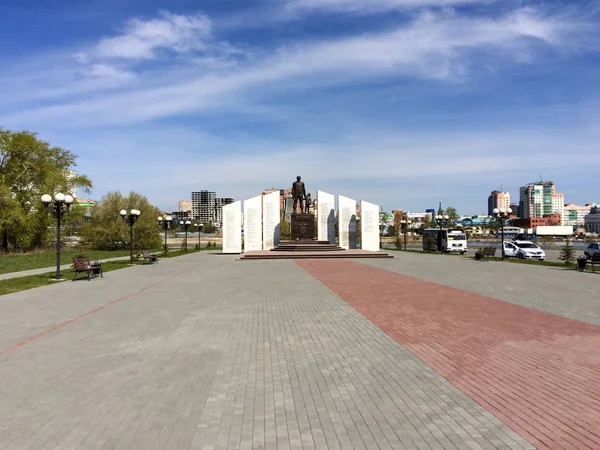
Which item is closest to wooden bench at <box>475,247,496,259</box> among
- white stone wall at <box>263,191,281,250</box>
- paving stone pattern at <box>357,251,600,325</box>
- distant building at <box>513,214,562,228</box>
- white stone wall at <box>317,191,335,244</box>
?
paving stone pattern at <box>357,251,600,325</box>

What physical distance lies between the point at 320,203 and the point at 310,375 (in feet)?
103

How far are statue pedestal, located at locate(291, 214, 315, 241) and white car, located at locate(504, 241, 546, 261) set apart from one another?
14.1 meters

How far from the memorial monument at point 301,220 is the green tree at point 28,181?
19729 millimetres

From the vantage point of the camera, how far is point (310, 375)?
5680 millimetres

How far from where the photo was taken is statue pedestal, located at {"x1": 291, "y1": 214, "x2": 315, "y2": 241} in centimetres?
3525

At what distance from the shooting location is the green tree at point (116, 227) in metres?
48.6

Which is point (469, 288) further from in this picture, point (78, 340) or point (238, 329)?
point (78, 340)

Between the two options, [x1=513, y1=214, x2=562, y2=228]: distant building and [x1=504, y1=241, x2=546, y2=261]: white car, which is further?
[x1=513, y1=214, x2=562, y2=228]: distant building

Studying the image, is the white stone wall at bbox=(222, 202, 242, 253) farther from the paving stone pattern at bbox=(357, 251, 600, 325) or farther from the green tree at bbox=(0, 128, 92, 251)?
the paving stone pattern at bbox=(357, 251, 600, 325)

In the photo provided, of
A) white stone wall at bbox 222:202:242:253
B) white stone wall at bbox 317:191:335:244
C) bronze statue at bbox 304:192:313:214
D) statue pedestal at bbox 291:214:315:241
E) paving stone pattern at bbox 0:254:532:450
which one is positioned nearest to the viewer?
paving stone pattern at bbox 0:254:532:450

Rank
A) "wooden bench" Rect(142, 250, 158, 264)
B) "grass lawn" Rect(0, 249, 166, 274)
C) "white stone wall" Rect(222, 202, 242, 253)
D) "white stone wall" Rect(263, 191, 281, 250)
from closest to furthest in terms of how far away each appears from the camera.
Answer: "grass lawn" Rect(0, 249, 166, 274)
"wooden bench" Rect(142, 250, 158, 264)
"white stone wall" Rect(222, 202, 242, 253)
"white stone wall" Rect(263, 191, 281, 250)

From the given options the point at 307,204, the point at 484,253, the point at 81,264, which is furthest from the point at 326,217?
the point at 81,264

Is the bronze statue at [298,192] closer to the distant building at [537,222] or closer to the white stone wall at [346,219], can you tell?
the white stone wall at [346,219]

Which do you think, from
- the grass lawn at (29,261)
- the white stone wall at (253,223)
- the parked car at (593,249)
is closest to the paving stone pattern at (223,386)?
the grass lawn at (29,261)
